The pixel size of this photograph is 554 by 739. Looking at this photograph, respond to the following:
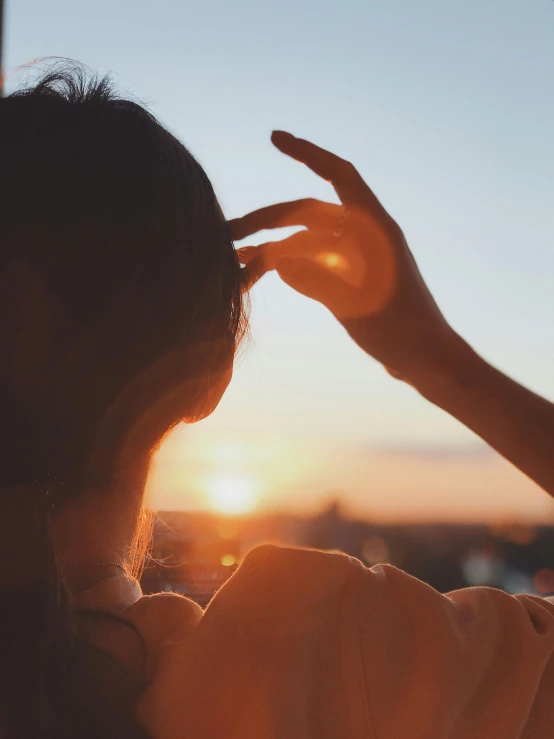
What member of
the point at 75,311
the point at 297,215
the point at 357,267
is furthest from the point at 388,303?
the point at 75,311

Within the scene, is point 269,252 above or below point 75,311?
above

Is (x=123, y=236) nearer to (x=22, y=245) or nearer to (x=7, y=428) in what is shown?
Answer: (x=22, y=245)

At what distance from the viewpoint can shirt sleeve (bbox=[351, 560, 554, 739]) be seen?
507mm

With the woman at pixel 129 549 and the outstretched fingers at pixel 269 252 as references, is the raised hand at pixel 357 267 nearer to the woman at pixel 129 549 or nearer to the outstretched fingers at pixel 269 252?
the outstretched fingers at pixel 269 252

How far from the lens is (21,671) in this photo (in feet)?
1.72

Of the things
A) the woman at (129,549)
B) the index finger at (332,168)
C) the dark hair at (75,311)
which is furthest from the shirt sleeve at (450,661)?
the index finger at (332,168)

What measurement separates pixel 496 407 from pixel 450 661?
1.20ft

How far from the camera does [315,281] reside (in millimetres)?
836

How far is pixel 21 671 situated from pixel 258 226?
1.46 feet

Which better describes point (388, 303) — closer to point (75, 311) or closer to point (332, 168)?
point (332, 168)

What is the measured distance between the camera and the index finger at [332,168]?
30.4 inches

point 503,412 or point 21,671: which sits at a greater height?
point 503,412

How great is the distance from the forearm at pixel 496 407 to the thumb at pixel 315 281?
145mm

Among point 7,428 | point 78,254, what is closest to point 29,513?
point 7,428
